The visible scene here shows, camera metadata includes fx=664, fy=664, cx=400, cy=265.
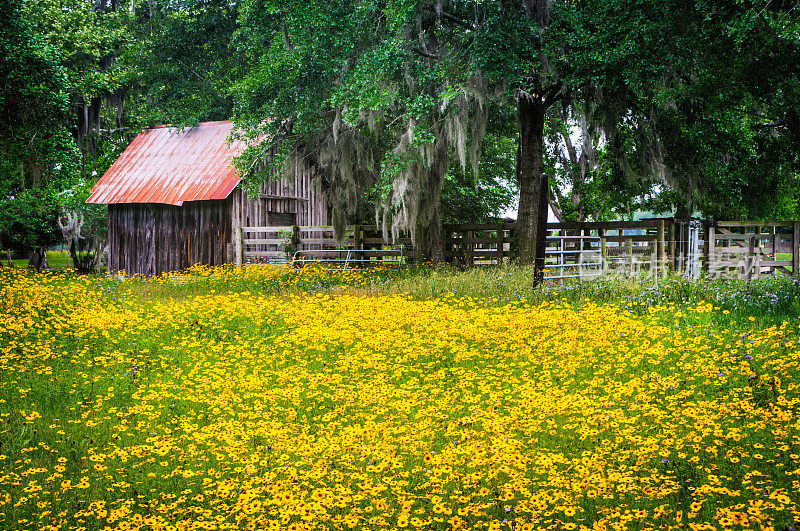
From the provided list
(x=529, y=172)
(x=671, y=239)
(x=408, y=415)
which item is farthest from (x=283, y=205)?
(x=408, y=415)

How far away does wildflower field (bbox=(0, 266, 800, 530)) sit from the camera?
448 centimetres

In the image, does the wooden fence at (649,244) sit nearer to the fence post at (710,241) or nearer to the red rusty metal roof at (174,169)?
the fence post at (710,241)

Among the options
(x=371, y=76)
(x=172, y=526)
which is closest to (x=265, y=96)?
(x=371, y=76)

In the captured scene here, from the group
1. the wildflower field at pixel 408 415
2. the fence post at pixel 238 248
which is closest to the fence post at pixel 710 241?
the wildflower field at pixel 408 415

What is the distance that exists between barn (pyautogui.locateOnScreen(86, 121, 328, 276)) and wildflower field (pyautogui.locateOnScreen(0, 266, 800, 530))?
429 inches

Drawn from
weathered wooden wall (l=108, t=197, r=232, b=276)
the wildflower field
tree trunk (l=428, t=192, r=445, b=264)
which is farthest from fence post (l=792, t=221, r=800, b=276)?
weathered wooden wall (l=108, t=197, r=232, b=276)

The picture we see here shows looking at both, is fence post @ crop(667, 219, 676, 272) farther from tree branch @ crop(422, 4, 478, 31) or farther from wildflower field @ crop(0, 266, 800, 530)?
tree branch @ crop(422, 4, 478, 31)

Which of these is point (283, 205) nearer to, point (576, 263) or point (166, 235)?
point (166, 235)

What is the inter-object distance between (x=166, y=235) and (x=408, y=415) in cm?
1991

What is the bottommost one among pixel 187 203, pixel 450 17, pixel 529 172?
pixel 187 203

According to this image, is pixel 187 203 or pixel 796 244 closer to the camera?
pixel 796 244

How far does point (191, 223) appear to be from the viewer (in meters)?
23.6

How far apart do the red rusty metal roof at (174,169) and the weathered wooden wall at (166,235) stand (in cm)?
62

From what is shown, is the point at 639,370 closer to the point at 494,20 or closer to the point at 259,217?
the point at 494,20
